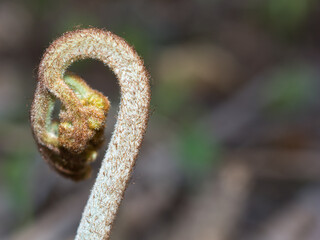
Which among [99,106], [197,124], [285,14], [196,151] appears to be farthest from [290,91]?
[99,106]

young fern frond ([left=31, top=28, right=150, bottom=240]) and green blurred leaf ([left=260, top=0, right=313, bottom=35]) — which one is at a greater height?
green blurred leaf ([left=260, top=0, right=313, bottom=35])

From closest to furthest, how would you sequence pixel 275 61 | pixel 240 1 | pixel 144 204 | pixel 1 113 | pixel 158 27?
pixel 144 204 < pixel 1 113 < pixel 275 61 < pixel 158 27 < pixel 240 1

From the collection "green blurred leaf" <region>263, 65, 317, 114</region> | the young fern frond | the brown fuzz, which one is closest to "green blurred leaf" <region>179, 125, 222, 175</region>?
"green blurred leaf" <region>263, 65, 317, 114</region>

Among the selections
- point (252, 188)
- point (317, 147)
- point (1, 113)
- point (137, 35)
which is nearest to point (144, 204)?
point (252, 188)

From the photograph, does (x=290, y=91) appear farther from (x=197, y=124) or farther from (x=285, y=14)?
(x=285, y=14)

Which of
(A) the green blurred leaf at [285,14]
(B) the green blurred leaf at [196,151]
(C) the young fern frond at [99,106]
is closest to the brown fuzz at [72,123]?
(C) the young fern frond at [99,106]

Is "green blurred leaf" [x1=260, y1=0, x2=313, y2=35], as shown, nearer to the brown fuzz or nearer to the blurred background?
the blurred background

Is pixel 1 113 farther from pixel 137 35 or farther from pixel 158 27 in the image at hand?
pixel 158 27
